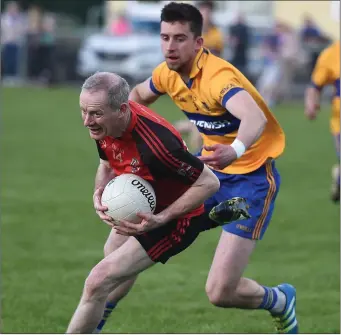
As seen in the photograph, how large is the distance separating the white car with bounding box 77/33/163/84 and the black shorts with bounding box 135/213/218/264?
2377cm

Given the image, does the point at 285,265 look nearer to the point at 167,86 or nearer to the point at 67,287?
the point at 67,287

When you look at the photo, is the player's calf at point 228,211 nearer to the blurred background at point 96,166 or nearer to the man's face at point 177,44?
the man's face at point 177,44

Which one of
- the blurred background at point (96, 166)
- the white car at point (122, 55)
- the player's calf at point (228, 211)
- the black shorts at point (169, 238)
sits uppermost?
the player's calf at point (228, 211)

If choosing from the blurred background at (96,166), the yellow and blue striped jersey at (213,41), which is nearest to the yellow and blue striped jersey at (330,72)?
the blurred background at (96,166)

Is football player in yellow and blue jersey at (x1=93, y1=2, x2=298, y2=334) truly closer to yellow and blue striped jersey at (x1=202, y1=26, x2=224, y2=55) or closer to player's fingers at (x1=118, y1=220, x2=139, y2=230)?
player's fingers at (x1=118, y1=220, x2=139, y2=230)

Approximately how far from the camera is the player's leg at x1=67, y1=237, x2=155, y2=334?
244 inches

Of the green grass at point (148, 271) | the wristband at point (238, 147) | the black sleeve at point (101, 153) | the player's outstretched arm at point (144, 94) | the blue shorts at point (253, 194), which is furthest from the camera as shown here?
the green grass at point (148, 271)

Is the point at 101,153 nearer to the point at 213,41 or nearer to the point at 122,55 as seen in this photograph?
the point at 213,41

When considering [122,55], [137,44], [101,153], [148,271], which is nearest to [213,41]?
[148,271]

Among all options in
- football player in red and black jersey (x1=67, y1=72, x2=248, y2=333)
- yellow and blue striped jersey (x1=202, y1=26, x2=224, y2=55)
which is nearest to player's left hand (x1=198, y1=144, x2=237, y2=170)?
football player in red and black jersey (x1=67, y1=72, x2=248, y2=333)

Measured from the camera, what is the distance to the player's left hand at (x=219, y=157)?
6.32 m

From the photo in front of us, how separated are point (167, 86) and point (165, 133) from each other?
4.00ft

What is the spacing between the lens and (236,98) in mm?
6727

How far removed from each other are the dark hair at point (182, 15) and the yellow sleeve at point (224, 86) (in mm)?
333
